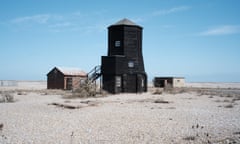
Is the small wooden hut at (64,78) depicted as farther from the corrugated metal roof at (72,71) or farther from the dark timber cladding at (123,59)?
the dark timber cladding at (123,59)

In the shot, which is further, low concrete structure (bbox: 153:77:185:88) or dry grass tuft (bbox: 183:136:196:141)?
low concrete structure (bbox: 153:77:185:88)

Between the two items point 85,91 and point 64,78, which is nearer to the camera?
point 85,91

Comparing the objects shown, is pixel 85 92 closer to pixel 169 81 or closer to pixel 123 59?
pixel 123 59

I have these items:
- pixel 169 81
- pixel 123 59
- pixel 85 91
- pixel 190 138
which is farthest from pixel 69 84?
pixel 190 138

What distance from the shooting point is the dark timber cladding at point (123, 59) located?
35688 mm

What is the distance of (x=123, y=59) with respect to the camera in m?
36.0

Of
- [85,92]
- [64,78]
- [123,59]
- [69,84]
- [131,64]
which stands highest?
[123,59]

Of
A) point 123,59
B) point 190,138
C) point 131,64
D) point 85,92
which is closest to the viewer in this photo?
point 190,138

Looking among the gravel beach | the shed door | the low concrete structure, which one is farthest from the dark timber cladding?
the low concrete structure

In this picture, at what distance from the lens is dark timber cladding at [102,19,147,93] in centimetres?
3569

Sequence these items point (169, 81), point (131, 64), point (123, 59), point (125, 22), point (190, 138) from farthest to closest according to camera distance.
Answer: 1. point (169, 81)
2. point (131, 64)
3. point (125, 22)
4. point (123, 59)
5. point (190, 138)

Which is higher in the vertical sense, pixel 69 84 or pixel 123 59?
pixel 123 59

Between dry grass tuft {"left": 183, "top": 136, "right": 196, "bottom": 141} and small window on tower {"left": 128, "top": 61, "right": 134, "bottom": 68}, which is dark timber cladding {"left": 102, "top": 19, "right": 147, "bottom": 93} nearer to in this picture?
small window on tower {"left": 128, "top": 61, "right": 134, "bottom": 68}

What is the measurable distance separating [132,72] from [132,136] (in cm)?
A: 2587
